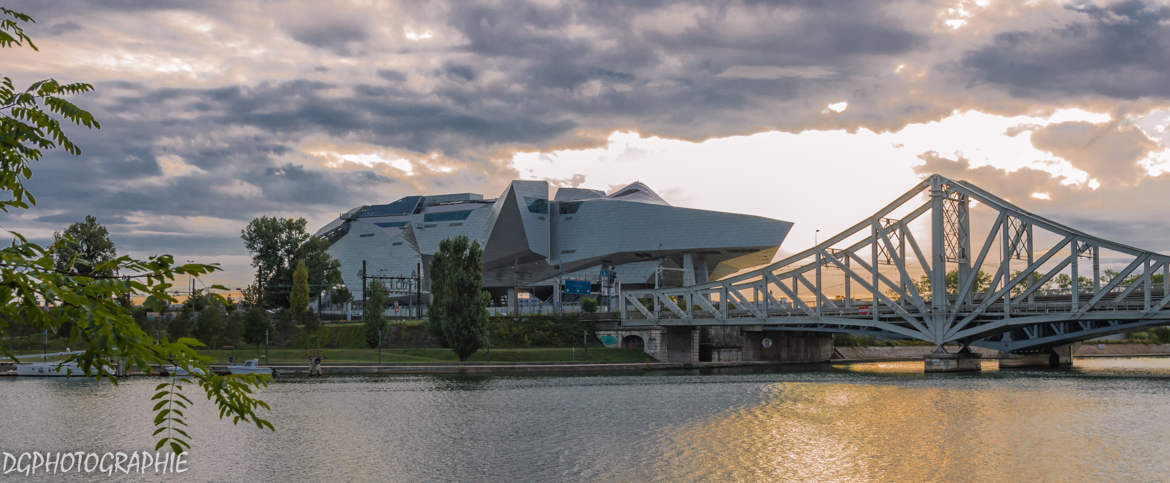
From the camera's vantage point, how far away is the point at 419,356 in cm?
9288

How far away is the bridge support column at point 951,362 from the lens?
90.4 meters

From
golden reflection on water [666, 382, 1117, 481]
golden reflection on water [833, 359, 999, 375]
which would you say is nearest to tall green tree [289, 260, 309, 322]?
golden reflection on water [833, 359, 999, 375]

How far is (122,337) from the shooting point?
23.0ft

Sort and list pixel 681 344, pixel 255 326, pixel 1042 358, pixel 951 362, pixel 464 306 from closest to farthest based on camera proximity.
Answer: pixel 464 306 → pixel 951 362 → pixel 255 326 → pixel 1042 358 → pixel 681 344

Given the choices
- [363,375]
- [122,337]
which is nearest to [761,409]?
[363,375]

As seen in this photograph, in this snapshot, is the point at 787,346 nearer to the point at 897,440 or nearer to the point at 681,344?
the point at 681,344

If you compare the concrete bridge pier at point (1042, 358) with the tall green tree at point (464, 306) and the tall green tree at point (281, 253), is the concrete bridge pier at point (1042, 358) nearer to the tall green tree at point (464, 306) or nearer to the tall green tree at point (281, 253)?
the tall green tree at point (464, 306)

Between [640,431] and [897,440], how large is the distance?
435 inches

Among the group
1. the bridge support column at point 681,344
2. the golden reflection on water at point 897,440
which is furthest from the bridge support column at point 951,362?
the golden reflection on water at point 897,440

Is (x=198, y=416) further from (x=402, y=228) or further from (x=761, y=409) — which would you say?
(x=402, y=228)

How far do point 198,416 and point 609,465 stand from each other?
81.9 ft

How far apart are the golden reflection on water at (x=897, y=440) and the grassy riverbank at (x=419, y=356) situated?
37.6 m

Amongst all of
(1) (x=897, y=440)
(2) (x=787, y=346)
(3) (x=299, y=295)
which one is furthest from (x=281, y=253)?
(1) (x=897, y=440)

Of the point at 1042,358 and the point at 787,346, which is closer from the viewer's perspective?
the point at 1042,358
